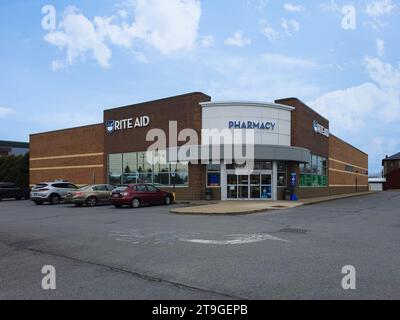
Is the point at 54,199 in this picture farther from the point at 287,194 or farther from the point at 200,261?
the point at 200,261

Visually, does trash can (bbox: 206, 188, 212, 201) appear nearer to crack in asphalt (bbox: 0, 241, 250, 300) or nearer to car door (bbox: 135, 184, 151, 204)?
car door (bbox: 135, 184, 151, 204)

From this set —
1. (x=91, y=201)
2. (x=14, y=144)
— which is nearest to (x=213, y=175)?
(x=91, y=201)

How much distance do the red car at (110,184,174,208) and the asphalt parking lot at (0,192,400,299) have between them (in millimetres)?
9432

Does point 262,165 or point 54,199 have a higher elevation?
point 262,165

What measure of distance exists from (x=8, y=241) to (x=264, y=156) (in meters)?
20.0

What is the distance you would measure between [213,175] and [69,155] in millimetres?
17742

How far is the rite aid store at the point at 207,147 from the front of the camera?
96.7ft

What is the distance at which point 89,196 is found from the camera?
1037 inches

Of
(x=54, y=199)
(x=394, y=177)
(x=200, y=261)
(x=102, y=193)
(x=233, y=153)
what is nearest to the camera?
(x=200, y=261)

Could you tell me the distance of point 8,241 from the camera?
36.9 feet

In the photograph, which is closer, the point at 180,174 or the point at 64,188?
the point at 64,188

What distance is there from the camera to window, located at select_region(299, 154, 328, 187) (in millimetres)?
33875
